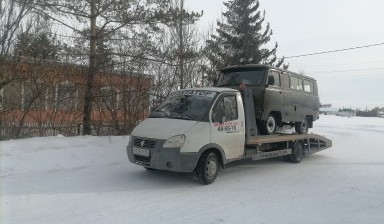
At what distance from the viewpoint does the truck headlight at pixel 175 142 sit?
7996 millimetres

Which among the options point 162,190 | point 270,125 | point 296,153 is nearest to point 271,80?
point 270,125

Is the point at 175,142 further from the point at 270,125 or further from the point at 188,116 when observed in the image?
the point at 270,125

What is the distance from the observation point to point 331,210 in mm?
6809

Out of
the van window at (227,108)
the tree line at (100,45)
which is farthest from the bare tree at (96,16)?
the van window at (227,108)

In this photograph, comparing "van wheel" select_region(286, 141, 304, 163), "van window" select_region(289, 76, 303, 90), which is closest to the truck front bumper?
"van wheel" select_region(286, 141, 304, 163)

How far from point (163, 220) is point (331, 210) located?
299cm

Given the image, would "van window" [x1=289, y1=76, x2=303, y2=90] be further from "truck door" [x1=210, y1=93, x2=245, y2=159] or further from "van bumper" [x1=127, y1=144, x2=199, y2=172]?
"van bumper" [x1=127, y1=144, x2=199, y2=172]

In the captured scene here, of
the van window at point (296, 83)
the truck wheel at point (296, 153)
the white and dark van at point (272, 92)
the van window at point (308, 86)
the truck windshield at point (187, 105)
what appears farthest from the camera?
the van window at point (308, 86)

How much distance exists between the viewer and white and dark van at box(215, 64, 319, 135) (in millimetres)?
10672

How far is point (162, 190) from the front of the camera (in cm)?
786

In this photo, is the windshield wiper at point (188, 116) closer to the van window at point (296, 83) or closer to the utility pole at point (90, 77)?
the van window at point (296, 83)

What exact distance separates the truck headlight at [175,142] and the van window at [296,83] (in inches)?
219

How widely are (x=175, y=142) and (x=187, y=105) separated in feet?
4.45

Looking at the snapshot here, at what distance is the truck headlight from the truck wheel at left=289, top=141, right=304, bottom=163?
528cm
